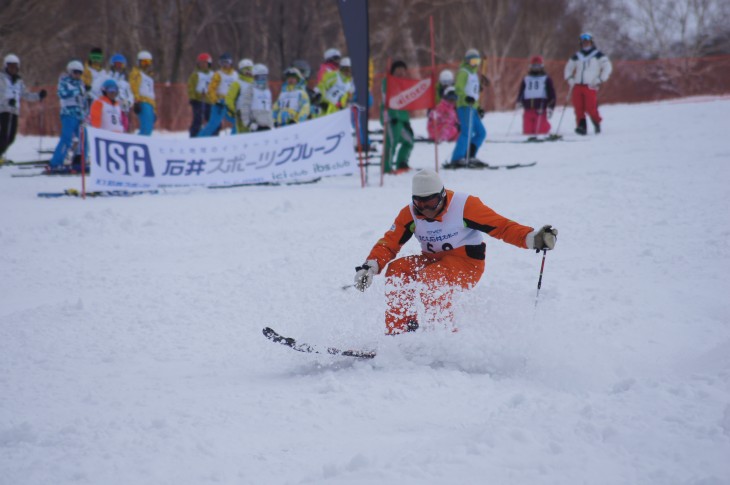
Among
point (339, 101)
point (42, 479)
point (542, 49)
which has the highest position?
point (542, 49)

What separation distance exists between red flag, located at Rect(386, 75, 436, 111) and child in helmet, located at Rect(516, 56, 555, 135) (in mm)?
5718

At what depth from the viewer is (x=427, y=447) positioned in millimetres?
3045

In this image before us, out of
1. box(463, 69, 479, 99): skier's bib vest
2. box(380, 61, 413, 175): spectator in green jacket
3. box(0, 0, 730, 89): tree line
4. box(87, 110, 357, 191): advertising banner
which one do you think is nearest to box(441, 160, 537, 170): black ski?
box(380, 61, 413, 175): spectator in green jacket

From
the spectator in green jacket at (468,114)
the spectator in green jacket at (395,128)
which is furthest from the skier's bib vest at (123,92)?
the spectator in green jacket at (468,114)

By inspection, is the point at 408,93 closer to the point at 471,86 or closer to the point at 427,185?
the point at 471,86

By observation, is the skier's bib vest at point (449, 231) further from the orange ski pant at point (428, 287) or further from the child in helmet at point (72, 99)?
the child in helmet at point (72, 99)

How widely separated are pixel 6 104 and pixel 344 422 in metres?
11.4

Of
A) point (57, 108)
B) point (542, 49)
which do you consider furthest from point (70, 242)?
point (542, 49)

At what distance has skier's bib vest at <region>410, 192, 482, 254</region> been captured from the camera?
4480mm

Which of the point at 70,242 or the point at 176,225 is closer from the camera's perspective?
the point at 70,242

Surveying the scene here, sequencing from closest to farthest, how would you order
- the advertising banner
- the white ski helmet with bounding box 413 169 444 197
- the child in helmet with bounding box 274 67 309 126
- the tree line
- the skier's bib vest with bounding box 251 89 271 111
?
the white ski helmet with bounding box 413 169 444 197 < the advertising banner < the child in helmet with bounding box 274 67 309 126 < the skier's bib vest with bounding box 251 89 271 111 < the tree line

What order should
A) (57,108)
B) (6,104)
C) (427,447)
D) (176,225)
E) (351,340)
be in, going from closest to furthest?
(427,447) → (351,340) → (176,225) → (6,104) → (57,108)

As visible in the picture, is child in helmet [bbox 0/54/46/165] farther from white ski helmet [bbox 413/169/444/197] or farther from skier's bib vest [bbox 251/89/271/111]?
white ski helmet [bbox 413/169/444/197]

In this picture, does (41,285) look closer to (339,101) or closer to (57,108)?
(339,101)
